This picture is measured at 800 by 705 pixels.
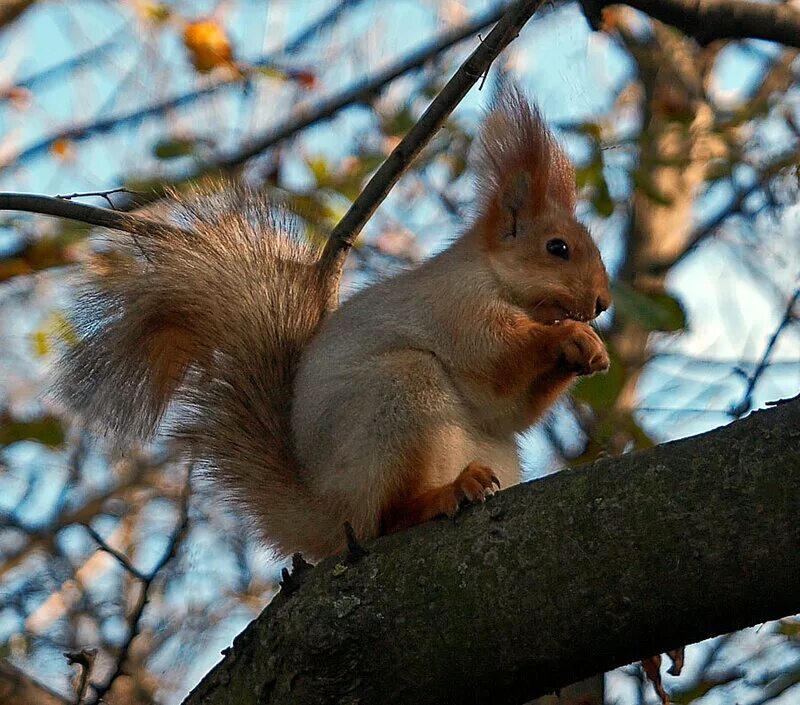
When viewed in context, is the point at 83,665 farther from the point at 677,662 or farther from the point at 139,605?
the point at 677,662

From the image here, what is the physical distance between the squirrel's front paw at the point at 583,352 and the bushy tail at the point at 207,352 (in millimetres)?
578

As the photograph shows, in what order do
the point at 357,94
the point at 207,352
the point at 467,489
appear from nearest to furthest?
the point at 467,489
the point at 207,352
the point at 357,94

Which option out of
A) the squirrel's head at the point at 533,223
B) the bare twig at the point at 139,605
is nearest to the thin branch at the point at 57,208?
the bare twig at the point at 139,605

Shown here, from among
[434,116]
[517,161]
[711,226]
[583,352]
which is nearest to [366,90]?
[517,161]

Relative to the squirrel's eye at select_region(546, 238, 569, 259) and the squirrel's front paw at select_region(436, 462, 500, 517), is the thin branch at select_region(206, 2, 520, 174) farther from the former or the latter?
the squirrel's front paw at select_region(436, 462, 500, 517)

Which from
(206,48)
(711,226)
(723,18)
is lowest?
(723,18)

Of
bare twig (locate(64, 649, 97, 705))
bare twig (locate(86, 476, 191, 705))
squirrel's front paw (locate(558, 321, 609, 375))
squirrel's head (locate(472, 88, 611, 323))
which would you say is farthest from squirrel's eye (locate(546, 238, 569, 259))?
bare twig (locate(64, 649, 97, 705))

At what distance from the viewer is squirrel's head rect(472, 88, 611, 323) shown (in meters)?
2.78

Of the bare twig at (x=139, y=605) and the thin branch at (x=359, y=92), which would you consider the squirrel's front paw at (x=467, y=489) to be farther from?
the thin branch at (x=359, y=92)

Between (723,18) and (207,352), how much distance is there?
1.37m

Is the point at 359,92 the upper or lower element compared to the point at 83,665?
upper

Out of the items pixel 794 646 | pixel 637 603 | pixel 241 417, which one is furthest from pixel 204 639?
pixel 637 603

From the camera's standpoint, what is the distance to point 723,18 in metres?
2.72

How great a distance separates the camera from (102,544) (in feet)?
8.09
